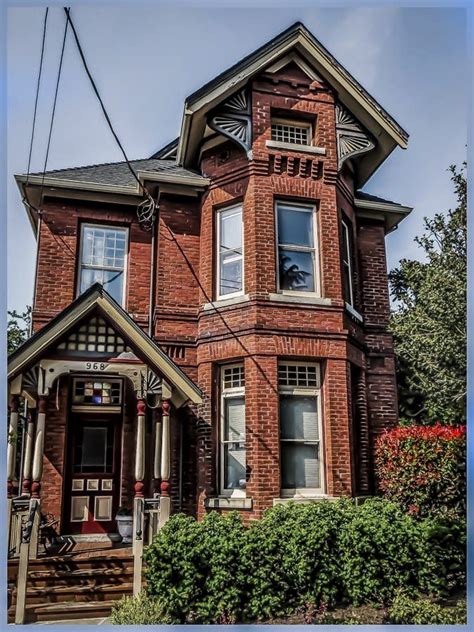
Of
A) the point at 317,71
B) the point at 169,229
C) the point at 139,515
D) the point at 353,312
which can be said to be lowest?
the point at 139,515

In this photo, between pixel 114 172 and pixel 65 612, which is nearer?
pixel 65 612

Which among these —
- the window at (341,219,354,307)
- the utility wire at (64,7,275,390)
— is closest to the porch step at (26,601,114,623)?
the utility wire at (64,7,275,390)

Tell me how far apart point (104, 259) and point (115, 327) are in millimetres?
2165

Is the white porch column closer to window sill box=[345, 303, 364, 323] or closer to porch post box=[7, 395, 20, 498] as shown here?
porch post box=[7, 395, 20, 498]

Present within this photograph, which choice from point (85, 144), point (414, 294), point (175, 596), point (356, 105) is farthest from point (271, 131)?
point (175, 596)

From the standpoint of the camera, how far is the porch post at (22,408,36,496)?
638cm

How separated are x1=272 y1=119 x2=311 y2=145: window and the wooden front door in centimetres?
479

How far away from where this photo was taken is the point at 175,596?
5445 mm

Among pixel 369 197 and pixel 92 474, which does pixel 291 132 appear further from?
pixel 92 474

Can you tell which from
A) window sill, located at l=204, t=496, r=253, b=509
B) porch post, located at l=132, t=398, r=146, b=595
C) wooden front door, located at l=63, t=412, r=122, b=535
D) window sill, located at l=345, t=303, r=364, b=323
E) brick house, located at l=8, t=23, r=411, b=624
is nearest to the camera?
porch post, located at l=132, t=398, r=146, b=595

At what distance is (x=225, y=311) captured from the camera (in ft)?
25.5

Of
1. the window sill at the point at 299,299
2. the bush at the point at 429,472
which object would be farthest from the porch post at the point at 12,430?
the bush at the point at 429,472

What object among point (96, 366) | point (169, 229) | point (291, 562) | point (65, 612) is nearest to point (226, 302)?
point (169, 229)

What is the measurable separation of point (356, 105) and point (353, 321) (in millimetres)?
3255
